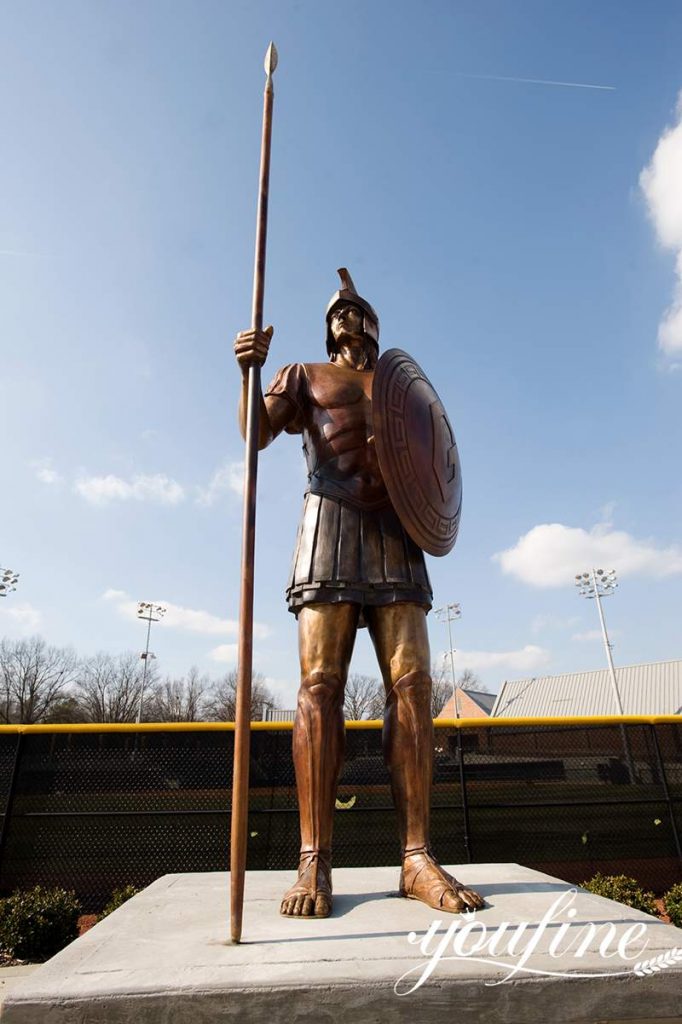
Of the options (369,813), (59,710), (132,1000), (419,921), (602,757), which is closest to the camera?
(132,1000)

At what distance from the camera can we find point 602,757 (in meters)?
6.84

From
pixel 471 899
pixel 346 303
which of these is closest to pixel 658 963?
pixel 471 899

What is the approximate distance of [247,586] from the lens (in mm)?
2533

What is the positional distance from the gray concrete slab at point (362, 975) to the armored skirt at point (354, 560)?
4.40 ft

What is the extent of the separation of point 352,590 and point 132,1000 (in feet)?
5.74

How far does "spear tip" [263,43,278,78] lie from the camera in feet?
10.4

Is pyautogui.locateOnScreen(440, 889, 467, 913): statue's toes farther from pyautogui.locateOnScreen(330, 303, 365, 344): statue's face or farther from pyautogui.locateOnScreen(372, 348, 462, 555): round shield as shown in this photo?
pyautogui.locateOnScreen(330, 303, 365, 344): statue's face

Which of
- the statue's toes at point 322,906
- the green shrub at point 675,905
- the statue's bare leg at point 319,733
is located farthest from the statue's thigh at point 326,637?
the green shrub at point 675,905

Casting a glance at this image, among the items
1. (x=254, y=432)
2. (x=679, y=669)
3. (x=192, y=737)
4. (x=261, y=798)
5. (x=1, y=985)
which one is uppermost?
(x=679, y=669)

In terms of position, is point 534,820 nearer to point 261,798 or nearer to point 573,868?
point 573,868

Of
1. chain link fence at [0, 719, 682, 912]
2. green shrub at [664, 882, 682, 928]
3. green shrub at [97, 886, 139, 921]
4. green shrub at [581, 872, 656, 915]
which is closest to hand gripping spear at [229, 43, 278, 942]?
green shrub at [581, 872, 656, 915]

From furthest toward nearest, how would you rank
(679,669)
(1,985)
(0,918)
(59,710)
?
1. (59,710)
2. (679,669)
3. (0,918)
4. (1,985)

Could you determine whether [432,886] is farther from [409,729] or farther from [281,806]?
[281,806]

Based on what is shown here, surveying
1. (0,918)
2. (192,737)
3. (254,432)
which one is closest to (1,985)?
(0,918)
